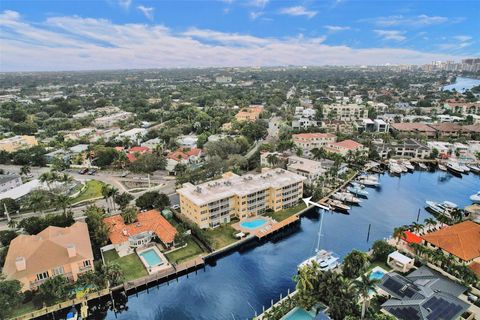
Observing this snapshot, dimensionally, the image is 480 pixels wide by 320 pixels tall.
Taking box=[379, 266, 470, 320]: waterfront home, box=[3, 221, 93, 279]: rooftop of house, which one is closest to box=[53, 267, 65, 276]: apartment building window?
box=[3, 221, 93, 279]: rooftop of house

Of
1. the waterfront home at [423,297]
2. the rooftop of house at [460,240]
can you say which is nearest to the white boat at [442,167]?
the rooftop of house at [460,240]

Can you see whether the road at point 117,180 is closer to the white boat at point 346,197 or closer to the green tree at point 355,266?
the white boat at point 346,197

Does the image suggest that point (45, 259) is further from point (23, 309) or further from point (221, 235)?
point (221, 235)

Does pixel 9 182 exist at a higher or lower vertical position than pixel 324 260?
higher

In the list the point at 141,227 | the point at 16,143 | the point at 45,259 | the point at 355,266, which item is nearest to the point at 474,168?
the point at 355,266

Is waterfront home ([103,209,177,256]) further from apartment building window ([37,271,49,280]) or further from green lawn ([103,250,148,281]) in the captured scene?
apartment building window ([37,271,49,280])

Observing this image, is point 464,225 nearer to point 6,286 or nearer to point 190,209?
point 190,209

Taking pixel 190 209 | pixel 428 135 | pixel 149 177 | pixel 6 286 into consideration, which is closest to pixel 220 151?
pixel 149 177
